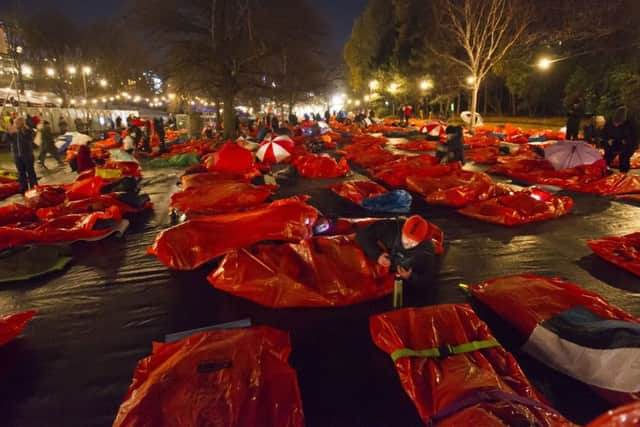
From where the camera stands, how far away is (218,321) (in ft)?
11.1

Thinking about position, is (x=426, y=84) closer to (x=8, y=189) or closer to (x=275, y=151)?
(x=275, y=151)

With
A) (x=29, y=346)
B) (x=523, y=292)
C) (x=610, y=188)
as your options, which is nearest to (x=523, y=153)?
(x=610, y=188)

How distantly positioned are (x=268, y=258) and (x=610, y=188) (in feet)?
23.7

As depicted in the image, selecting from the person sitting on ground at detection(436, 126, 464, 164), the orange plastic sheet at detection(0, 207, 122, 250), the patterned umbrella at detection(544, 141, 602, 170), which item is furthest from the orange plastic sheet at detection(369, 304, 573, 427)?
the person sitting on ground at detection(436, 126, 464, 164)

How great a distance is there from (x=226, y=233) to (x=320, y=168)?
18.2 ft

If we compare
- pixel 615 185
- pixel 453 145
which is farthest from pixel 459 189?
pixel 615 185

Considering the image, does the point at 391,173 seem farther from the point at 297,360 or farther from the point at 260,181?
the point at 297,360

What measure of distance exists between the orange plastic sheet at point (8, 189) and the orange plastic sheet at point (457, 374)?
928 centimetres

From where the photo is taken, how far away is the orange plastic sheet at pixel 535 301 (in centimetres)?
298

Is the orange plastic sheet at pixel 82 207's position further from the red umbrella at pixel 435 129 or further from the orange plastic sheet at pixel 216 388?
the red umbrella at pixel 435 129

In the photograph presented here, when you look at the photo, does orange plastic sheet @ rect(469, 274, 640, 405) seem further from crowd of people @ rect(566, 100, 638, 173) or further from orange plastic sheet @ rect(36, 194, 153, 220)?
crowd of people @ rect(566, 100, 638, 173)

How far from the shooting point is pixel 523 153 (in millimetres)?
11188

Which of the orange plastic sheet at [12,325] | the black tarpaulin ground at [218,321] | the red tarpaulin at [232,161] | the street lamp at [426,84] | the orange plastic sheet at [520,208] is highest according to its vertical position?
the street lamp at [426,84]

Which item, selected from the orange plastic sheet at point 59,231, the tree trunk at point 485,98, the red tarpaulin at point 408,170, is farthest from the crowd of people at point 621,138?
the tree trunk at point 485,98
